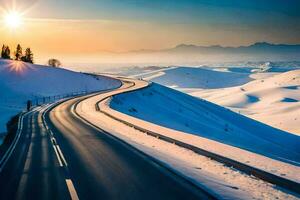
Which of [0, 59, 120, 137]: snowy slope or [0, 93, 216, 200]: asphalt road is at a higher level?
[0, 93, 216, 200]: asphalt road

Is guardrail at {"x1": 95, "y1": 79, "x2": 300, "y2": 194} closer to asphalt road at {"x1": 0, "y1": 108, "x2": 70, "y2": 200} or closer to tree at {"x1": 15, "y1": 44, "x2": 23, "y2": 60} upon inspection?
asphalt road at {"x1": 0, "y1": 108, "x2": 70, "y2": 200}

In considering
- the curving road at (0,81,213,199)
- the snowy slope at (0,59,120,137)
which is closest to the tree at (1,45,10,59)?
the snowy slope at (0,59,120,137)

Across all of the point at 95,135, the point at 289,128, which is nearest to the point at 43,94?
the point at 95,135

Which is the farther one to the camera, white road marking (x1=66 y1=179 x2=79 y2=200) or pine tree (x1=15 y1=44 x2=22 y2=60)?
pine tree (x1=15 y1=44 x2=22 y2=60)

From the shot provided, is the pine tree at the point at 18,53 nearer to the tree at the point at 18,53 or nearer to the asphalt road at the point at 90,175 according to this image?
the tree at the point at 18,53

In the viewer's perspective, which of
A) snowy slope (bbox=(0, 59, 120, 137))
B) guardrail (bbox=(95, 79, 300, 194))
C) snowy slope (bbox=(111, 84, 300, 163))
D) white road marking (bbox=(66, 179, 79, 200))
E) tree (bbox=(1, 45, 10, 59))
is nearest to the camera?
white road marking (bbox=(66, 179, 79, 200))

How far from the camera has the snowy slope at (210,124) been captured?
49188mm

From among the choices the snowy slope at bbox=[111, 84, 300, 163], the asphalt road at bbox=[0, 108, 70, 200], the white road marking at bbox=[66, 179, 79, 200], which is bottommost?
the snowy slope at bbox=[111, 84, 300, 163]

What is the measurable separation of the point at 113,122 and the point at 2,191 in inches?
822

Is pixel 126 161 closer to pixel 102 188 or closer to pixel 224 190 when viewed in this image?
pixel 102 188

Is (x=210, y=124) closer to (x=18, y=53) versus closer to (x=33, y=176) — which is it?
(x=33, y=176)

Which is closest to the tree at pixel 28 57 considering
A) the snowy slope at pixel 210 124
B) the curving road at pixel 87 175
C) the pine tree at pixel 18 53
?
the pine tree at pixel 18 53

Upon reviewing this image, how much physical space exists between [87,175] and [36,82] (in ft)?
294

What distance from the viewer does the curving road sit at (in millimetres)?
10688
